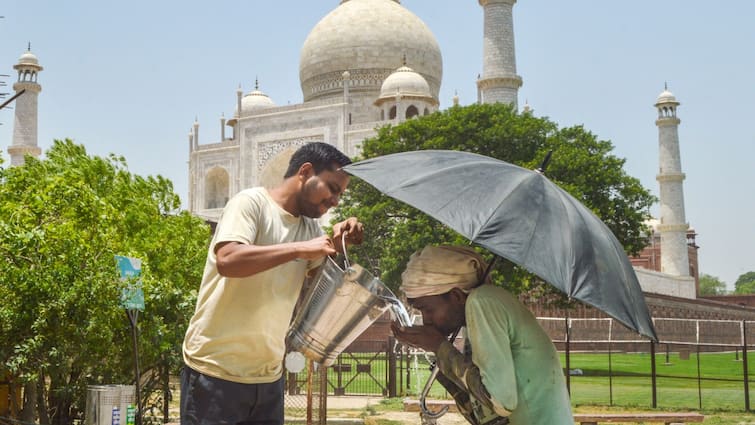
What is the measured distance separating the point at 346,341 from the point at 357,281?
288 mm

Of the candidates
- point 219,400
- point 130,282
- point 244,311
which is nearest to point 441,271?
point 244,311

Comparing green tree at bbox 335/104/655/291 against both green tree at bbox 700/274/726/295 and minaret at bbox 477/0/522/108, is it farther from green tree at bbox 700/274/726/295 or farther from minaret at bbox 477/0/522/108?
green tree at bbox 700/274/726/295

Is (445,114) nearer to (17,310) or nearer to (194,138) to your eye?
(17,310)

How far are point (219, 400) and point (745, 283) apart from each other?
98485 millimetres

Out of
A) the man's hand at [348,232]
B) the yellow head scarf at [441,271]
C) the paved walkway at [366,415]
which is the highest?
the man's hand at [348,232]

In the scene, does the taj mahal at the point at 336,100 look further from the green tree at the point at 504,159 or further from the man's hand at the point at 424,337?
the man's hand at the point at 424,337

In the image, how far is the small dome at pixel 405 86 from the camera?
33.2 m

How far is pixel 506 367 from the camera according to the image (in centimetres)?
225

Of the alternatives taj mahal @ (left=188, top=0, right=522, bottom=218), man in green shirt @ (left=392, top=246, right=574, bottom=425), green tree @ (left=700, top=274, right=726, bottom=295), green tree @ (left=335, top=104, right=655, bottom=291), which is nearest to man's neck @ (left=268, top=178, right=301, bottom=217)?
man in green shirt @ (left=392, top=246, right=574, bottom=425)

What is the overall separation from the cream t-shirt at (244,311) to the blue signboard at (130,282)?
3.37m

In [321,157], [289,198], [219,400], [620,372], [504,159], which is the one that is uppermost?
[504,159]

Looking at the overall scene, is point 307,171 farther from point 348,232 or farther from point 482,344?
point 482,344

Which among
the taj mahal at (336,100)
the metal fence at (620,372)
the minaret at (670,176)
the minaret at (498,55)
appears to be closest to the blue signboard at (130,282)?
the metal fence at (620,372)

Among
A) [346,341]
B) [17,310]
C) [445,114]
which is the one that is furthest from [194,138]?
[346,341]
